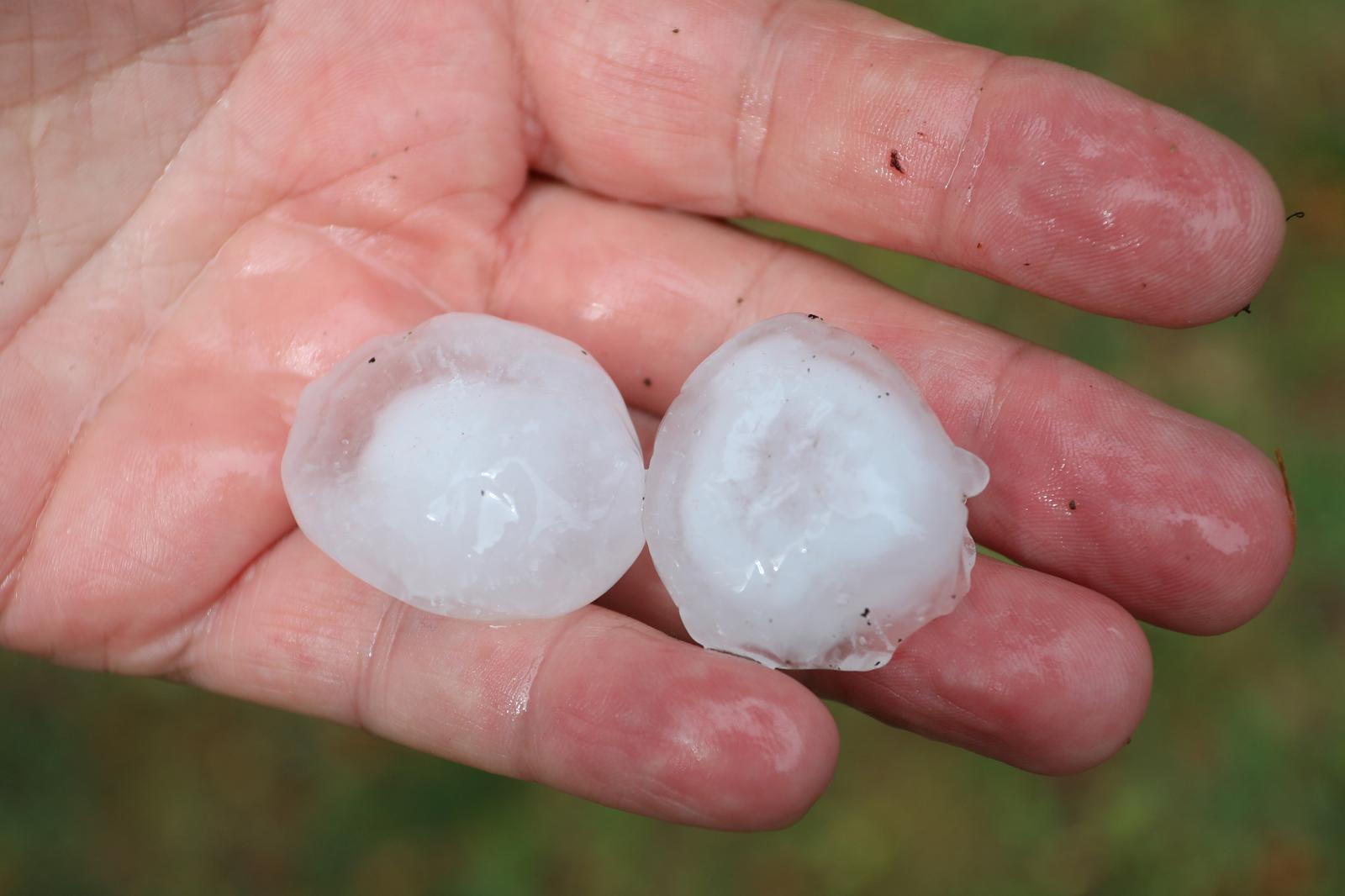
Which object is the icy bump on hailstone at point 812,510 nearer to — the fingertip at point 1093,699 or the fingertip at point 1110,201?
the fingertip at point 1093,699

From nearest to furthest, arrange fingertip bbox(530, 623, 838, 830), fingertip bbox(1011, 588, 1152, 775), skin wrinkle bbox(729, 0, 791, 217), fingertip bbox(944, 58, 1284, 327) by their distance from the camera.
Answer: fingertip bbox(530, 623, 838, 830) → fingertip bbox(1011, 588, 1152, 775) → fingertip bbox(944, 58, 1284, 327) → skin wrinkle bbox(729, 0, 791, 217)

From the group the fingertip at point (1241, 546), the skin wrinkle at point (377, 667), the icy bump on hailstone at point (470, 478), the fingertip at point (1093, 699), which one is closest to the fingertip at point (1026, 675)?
the fingertip at point (1093, 699)

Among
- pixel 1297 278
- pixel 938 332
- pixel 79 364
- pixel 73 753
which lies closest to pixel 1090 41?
pixel 1297 278

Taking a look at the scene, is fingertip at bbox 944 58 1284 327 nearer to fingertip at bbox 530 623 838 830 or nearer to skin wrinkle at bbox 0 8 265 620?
fingertip at bbox 530 623 838 830

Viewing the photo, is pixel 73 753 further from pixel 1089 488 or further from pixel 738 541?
A: pixel 1089 488

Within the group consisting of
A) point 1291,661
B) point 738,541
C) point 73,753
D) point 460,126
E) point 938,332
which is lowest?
point 73,753

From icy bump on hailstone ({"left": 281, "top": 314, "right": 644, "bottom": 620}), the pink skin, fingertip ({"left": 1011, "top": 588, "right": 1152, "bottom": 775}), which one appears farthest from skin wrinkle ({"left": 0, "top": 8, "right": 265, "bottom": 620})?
fingertip ({"left": 1011, "top": 588, "right": 1152, "bottom": 775})

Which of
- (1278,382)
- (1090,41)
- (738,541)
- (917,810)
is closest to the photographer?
(738,541)
